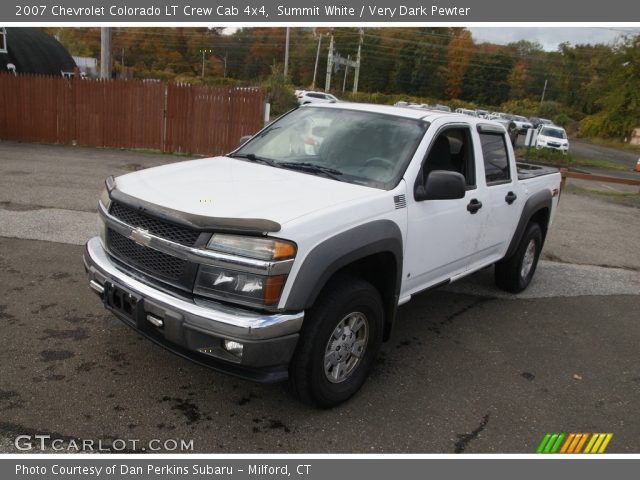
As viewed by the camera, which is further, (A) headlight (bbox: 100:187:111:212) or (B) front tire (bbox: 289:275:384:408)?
(A) headlight (bbox: 100:187:111:212)

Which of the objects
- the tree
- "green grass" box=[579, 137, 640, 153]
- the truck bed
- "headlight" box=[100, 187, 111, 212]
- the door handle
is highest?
the tree

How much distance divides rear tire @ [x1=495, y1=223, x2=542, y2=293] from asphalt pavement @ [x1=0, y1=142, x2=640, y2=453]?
151 millimetres

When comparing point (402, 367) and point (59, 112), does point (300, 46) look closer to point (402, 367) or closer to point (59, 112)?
point (59, 112)

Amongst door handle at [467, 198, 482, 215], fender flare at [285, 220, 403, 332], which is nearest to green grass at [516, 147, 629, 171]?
door handle at [467, 198, 482, 215]

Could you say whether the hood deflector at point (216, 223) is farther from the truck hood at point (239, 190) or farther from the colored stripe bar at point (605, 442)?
the colored stripe bar at point (605, 442)

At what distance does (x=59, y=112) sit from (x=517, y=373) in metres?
14.9

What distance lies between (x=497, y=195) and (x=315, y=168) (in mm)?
1864

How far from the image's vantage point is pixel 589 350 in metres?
4.73

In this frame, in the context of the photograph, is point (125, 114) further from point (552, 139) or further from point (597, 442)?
point (552, 139)

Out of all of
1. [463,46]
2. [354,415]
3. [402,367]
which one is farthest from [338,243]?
[463,46]

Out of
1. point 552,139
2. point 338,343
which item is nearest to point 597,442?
point 338,343

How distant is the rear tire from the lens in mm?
5746

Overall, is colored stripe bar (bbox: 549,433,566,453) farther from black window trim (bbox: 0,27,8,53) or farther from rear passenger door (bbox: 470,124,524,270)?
black window trim (bbox: 0,27,8,53)

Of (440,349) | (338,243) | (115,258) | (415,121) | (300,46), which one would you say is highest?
(300,46)
